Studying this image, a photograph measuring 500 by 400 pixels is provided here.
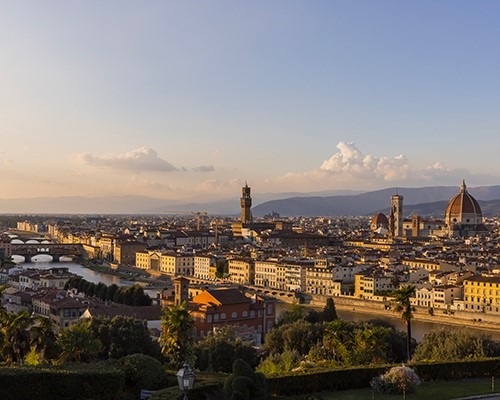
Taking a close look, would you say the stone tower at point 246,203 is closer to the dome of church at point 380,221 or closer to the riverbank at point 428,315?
the dome of church at point 380,221

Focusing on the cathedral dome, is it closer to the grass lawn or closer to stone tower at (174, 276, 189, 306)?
stone tower at (174, 276, 189, 306)

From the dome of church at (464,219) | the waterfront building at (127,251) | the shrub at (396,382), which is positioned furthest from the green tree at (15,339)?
the dome of church at (464,219)

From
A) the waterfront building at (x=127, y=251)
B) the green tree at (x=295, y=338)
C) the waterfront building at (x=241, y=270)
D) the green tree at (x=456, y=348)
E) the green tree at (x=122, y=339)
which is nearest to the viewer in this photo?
the green tree at (x=456, y=348)

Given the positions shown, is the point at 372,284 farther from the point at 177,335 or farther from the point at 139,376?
the point at 139,376

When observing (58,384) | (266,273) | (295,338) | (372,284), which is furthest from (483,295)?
(58,384)

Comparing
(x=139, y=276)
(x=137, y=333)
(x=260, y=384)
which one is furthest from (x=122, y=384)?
(x=139, y=276)

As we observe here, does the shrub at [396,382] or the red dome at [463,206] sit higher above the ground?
the red dome at [463,206]
